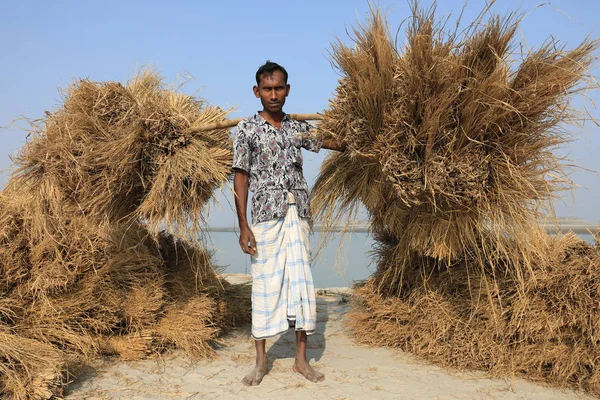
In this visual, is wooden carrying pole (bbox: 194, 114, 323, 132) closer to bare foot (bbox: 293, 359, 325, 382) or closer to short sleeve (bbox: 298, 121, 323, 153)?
short sleeve (bbox: 298, 121, 323, 153)

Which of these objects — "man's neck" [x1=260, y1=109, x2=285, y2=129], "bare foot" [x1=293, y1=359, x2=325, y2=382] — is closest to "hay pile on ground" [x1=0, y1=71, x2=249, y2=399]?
"man's neck" [x1=260, y1=109, x2=285, y2=129]

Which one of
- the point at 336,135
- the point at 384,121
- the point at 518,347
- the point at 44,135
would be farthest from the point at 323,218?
the point at 44,135

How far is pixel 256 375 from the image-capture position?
9.80 ft

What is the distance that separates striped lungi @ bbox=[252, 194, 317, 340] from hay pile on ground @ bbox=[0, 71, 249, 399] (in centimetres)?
48

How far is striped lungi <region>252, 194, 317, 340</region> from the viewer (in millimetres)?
3076

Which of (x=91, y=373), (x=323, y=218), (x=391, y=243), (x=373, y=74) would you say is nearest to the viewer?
(x=373, y=74)

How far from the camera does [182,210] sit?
3275 millimetres

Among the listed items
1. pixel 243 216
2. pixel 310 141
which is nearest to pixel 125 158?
pixel 243 216

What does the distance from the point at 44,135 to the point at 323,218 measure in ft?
6.76

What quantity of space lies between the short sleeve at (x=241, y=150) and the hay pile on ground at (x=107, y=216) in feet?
0.77

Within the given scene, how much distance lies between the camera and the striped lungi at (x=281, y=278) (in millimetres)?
3076

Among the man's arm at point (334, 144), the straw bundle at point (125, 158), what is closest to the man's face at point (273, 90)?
the man's arm at point (334, 144)

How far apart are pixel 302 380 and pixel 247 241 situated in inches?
36.4

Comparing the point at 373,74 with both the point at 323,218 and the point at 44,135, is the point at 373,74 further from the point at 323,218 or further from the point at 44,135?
the point at 44,135
